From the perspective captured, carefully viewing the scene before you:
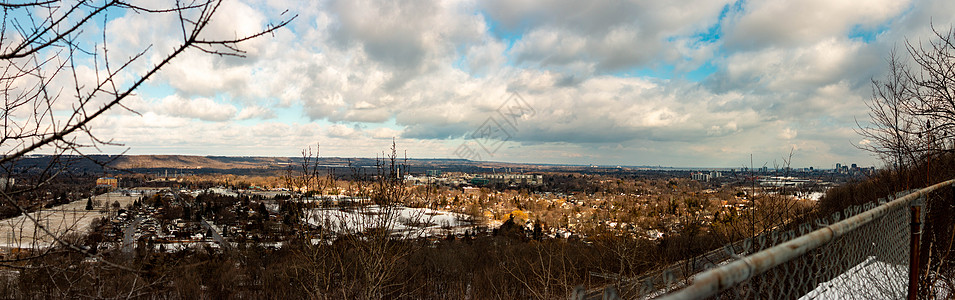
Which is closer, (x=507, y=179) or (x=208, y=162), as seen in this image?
(x=507, y=179)

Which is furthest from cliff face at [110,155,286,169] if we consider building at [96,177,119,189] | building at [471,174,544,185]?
building at [96,177,119,189]

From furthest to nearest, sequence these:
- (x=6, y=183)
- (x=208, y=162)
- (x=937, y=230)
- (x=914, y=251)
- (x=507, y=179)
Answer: (x=208, y=162) < (x=507, y=179) < (x=937, y=230) < (x=6, y=183) < (x=914, y=251)

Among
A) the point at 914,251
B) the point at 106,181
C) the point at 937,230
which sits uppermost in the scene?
the point at 106,181

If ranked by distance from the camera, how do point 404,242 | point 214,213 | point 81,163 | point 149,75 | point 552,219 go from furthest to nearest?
1. point 552,219
2. point 214,213
3. point 404,242
4. point 81,163
5. point 149,75

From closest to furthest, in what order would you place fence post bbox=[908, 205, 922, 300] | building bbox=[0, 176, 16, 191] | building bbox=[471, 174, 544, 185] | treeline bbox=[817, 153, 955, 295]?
fence post bbox=[908, 205, 922, 300]
building bbox=[0, 176, 16, 191]
treeline bbox=[817, 153, 955, 295]
building bbox=[471, 174, 544, 185]

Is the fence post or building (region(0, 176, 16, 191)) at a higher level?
building (region(0, 176, 16, 191))

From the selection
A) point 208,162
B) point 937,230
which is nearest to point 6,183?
point 937,230

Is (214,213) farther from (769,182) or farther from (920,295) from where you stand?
(920,295)

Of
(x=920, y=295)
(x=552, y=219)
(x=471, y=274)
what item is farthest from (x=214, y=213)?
Result: (x=920, y=295)

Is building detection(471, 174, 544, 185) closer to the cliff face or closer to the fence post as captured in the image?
the cliff face

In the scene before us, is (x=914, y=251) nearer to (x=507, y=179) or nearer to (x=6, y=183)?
(x=6, y=183)

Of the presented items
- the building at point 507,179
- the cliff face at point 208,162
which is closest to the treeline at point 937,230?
the building at point 507,179
